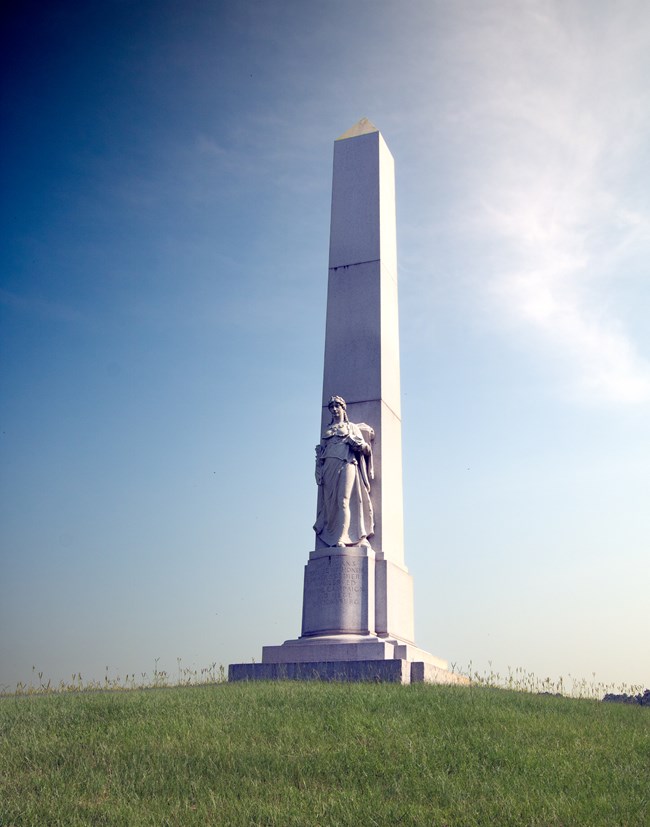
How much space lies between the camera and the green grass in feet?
21.8

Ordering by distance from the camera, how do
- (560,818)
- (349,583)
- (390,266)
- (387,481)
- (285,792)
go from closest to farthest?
(560,818), (285,792), (349,583), (387,481), (390,266)

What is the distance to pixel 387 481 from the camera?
1491 cm

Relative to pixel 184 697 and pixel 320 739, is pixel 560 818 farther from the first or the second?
pixel 184 697

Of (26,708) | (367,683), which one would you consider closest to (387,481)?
(367,683)

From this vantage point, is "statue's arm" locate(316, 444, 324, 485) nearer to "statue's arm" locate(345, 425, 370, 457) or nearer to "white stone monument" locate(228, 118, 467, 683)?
"white stone monument" locate(228, 118, 467, 683)

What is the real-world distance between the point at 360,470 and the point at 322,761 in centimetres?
725

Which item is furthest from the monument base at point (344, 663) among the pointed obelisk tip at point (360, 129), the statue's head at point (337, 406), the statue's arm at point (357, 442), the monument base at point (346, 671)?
the pointed obelisk tip at point (360, 129)

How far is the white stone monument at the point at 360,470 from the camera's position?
1278 centimetres

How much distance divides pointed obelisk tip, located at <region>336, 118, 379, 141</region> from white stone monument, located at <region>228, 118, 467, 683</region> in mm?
26

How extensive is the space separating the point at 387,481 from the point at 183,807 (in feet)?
28.4

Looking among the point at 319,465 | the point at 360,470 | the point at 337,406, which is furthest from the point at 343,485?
the point at 337,406

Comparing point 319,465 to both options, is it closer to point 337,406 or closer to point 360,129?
point 337,406

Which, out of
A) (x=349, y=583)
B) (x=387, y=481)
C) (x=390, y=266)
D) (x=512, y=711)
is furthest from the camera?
(x=390, y=266)

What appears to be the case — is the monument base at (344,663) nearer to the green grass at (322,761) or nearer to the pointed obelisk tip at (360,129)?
the green grass at (322,761)
